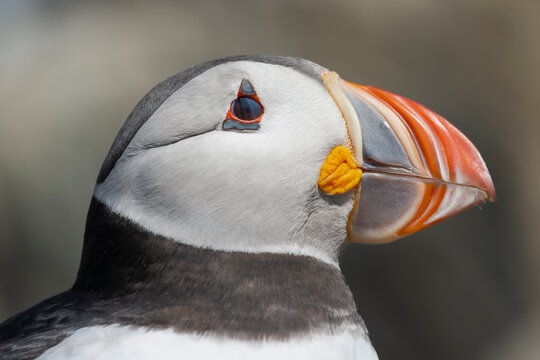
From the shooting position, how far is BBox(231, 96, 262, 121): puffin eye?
1.72 m

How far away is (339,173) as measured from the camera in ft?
5.94

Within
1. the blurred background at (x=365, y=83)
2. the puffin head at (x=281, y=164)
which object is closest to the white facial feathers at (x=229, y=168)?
the puffin head at (x=281, y=164)

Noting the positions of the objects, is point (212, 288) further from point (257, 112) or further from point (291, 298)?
point (257, 112)

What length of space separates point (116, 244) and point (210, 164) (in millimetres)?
335

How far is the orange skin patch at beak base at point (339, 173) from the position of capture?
1802 millimetres

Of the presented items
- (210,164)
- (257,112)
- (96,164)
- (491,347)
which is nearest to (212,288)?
(210,164)

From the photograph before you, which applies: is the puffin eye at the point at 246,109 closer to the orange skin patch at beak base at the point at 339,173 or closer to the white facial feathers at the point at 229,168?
the white facial feathers at the point at 229,168

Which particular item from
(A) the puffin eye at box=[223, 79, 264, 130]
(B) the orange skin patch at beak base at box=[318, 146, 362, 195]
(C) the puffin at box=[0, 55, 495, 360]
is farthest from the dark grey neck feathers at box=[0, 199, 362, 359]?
(A) the puffin eye at box=[223, 79, 264, 130]

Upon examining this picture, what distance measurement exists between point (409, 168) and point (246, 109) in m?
0.48

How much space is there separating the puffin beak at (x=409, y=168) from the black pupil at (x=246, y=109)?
263 mm

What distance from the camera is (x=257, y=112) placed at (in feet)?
5.71

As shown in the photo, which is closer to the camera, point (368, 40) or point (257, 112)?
point (257, 112)

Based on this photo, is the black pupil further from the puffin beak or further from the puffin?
the puffin beak

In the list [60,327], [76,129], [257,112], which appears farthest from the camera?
[76,129]
